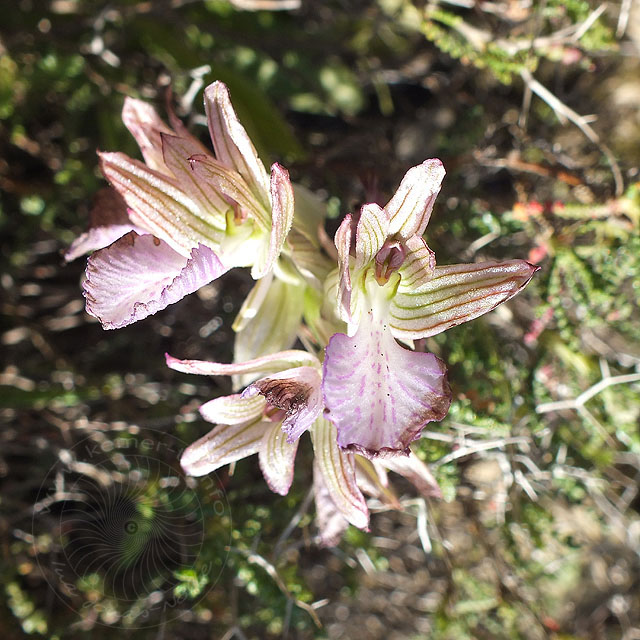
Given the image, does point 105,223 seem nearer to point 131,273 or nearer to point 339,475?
point 131,273

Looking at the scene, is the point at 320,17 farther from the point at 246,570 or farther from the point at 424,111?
the point at 246,570

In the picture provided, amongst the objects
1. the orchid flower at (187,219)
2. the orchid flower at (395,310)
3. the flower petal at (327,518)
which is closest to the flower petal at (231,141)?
the orchid flower at (187,219)

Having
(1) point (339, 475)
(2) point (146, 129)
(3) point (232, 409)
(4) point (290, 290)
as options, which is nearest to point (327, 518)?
(1) point (339, 475)

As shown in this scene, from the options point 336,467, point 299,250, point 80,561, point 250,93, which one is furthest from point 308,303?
point 80,561

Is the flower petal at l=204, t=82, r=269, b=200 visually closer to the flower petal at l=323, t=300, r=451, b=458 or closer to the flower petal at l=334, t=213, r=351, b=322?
the flower petal at l=334, t=213, r=351, b=322

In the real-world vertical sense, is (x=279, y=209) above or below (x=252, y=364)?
above

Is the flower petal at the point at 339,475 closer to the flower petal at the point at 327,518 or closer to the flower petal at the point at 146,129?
the flower petal at the point at 327,518

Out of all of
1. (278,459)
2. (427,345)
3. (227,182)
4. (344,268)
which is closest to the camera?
(344,268)
